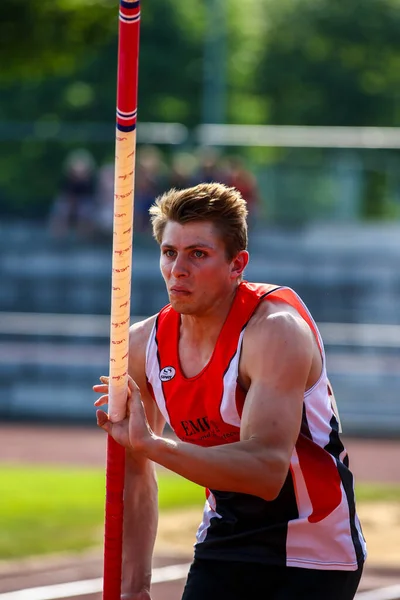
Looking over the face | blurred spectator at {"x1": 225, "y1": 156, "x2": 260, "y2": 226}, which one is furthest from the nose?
blurred spectator at {"x1": 225, "y1": 156, "x2": 260, "y2": 226}

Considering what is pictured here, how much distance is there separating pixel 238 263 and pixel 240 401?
46cm

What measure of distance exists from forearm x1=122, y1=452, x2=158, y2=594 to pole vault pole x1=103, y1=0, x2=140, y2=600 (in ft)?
0.44

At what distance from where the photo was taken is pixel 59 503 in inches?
425

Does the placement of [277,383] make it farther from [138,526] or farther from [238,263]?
[138,526]

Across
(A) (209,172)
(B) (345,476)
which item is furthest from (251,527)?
(A) (209,172)

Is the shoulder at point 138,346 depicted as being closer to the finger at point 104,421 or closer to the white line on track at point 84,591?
the finger at point 104,421

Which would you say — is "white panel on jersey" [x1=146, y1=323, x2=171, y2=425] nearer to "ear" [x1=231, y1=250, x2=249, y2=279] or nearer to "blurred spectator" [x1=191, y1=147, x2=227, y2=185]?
"ear" [x1=231, y1=250, x2=249, y2=279]

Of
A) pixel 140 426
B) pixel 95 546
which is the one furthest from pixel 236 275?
pixel 95 546

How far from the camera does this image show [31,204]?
20.7 m

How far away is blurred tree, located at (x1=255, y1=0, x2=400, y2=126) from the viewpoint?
39.1 m

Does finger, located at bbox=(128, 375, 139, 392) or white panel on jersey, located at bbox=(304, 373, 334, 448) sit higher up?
finger, located at bbox=(128, 375, 139, 392)

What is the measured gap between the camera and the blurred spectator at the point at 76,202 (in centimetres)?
1977

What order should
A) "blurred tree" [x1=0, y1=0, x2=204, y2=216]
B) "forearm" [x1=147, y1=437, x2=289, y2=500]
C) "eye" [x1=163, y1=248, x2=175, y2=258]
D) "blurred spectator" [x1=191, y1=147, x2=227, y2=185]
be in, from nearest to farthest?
1. "forearm" [x1=147, y1=437, x2=289, y2=500]
2. "eye" [x1=163, y1=248, x2=175, y2=258]
3. "blurred tree" [x1=0, y1=0, x2=204, y2=216]
4. "blurred spectator" [x1=191, y1=147, x2=227, y2=185]

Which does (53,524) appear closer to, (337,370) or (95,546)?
(95,546)
